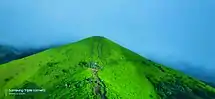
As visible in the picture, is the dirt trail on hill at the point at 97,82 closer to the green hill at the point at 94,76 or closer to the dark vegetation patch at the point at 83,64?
the green hill at the point at 94,76

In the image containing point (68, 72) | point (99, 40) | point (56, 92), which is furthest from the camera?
point (99, 40)

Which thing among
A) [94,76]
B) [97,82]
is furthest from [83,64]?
[97,82]

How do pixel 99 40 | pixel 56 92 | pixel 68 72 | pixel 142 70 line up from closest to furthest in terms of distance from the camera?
pixel 56 92 → pixel 68 72 → pixel 142 70 → pixel 99 40

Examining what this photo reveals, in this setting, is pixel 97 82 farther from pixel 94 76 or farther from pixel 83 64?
pixel 83 64

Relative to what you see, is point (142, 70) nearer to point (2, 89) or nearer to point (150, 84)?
point (150, 84)

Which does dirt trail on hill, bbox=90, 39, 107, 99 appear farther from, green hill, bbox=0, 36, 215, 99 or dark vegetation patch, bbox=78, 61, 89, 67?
dark vegetation patch, bbox=78, 61, 89, 67

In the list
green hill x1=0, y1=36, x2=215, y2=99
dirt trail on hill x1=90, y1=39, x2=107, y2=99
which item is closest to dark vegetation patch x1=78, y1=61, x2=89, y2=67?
green hill x1=0, y1=36, x2=215, y2=99

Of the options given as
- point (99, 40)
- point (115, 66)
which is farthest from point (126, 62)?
point (99, 40)

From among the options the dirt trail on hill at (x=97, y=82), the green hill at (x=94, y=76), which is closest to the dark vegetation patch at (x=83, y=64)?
the green hill at (x=94, y=76)
